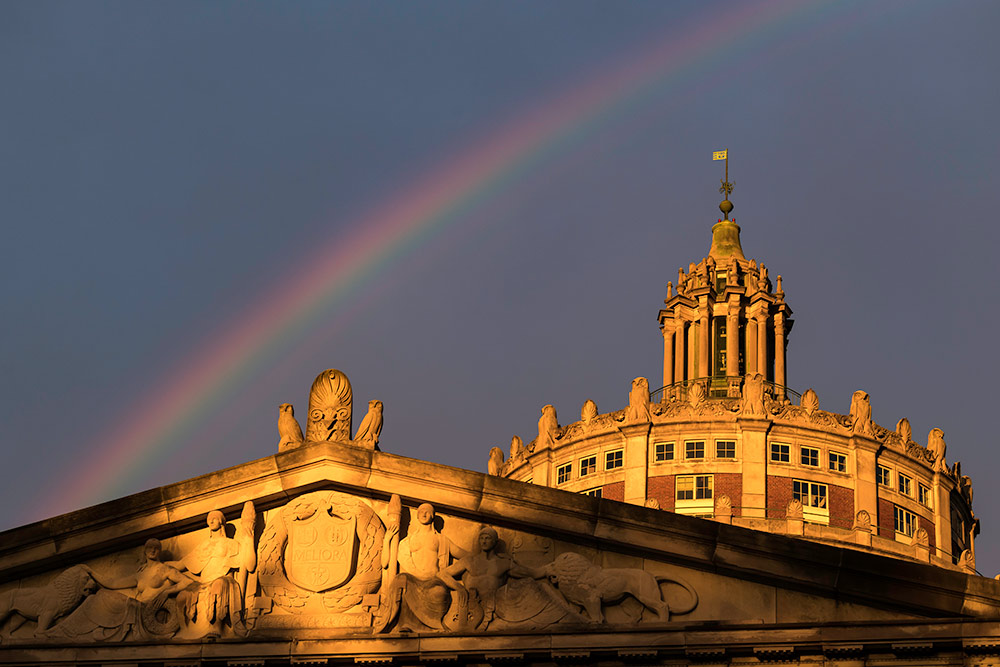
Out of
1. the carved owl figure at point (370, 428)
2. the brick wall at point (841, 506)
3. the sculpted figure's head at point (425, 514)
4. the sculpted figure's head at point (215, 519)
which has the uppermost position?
the brick wall at point (841, 506)

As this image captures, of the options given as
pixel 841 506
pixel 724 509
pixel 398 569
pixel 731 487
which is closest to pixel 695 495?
pixel 731 487

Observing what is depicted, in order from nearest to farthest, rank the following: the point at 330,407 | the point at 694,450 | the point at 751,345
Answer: the point at 330,407 → the point at 694,450 → the point at 751,345

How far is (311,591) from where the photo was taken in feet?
116

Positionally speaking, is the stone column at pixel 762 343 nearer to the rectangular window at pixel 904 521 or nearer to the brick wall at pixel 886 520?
the brick wall at pixel 886 520

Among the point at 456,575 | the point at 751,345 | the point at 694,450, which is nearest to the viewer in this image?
the point at 456,575

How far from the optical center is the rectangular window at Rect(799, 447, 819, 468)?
113750 millimetres

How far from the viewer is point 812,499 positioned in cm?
11206


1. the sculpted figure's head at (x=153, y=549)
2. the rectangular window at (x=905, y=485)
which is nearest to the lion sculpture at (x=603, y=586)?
the sculpted figure's head at (x=153, y=549)

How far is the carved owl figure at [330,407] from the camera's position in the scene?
37.0m

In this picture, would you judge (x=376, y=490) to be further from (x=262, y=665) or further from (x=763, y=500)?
(x=763, y=500)

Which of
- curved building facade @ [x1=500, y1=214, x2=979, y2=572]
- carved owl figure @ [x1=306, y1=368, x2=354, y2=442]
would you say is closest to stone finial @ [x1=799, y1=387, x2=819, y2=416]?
curved building facade @ [x1=500, y1=214, x2=979, y2=572]

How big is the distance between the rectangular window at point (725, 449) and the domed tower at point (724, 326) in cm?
968

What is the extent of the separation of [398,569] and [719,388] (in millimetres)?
88460

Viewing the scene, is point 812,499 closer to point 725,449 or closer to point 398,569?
point 725,449
